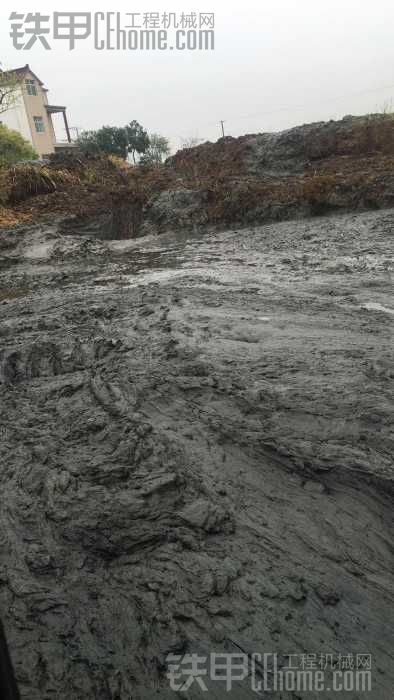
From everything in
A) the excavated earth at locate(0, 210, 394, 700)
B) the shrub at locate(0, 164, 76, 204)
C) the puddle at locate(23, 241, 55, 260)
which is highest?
the shrub at locate(0, 164, 76, 204)

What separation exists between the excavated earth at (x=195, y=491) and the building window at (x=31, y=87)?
3756 centimetres

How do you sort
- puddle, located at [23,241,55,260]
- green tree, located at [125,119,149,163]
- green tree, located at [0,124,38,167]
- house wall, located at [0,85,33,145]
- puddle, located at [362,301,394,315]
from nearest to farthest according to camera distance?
puddle, located at [362,301,394,315] → puddle, located at [23,241,55,260] → green tree, located at [0,124,38,167] → green tree, located at [125,119,149,163] → house wall, located at [0,85,33,145]

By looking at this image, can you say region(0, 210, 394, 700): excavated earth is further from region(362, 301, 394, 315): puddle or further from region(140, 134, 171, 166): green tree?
region(140, 134, 171, 166): green tree

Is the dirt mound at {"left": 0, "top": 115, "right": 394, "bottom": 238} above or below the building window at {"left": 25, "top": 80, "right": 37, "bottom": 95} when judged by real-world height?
below

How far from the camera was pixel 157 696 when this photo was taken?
1308mm

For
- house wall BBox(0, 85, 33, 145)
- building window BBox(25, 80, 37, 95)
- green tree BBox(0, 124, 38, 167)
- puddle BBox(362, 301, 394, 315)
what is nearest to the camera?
puddle BBox(362, 301, 394, 315)

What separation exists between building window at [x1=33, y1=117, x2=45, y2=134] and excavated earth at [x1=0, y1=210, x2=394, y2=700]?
123 ft

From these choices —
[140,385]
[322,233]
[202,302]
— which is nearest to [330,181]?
[322,233]

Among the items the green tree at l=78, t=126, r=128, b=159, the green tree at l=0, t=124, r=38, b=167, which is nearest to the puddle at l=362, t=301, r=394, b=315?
the green tree at l=0, t=124, r=38, b=167

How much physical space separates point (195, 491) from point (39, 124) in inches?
1596

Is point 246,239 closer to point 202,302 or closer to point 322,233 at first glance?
point 322,233

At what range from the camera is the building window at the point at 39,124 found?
34.3 metres

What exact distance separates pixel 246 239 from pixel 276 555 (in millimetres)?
6536

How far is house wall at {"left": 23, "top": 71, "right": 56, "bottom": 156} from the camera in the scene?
33.5m
